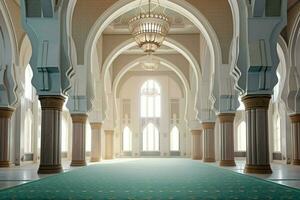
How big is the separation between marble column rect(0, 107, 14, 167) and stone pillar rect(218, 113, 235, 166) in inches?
247

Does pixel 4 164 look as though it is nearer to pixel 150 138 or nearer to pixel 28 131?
pixel 28 131

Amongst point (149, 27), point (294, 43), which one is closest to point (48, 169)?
point (149, 27)

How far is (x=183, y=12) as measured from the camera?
47.2 feet

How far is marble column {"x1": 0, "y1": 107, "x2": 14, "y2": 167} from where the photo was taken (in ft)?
43.9

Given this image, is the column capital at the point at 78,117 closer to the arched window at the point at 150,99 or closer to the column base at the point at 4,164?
the column base at the point at 4,164

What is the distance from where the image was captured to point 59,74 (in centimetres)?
951

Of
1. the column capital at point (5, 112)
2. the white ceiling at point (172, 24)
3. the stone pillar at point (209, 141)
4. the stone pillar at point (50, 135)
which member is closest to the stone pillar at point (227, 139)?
the stone pillar at point (209, 141)

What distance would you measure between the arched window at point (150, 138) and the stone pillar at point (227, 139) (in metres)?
14.7

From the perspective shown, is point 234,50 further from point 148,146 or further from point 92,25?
point 148,146

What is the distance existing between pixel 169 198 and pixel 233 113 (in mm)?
9247

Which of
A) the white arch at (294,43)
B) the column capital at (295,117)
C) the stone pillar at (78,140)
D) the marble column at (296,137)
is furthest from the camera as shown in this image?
the marble column at (296,137)

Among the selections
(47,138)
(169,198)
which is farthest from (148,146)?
(169,198)

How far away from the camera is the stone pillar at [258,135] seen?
9.35 m

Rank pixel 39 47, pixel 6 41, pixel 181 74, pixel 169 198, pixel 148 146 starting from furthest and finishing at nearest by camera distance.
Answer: pixel 148 146
pixel 181 74
pixel 6 41
pixel 39 47
pixel 169 198
